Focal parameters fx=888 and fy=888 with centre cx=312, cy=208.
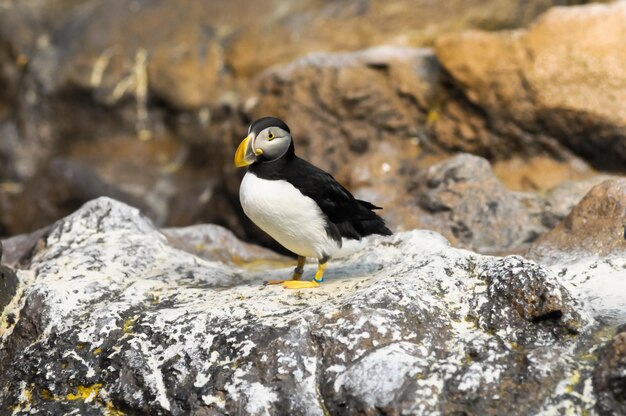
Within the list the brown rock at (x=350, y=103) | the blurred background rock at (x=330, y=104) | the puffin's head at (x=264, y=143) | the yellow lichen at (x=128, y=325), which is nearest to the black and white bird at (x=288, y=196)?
the puffin's head at (x=264, y=143)

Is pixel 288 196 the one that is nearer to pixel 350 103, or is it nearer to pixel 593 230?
pixel 593 230

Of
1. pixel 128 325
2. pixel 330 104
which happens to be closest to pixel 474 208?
pixel 330 104

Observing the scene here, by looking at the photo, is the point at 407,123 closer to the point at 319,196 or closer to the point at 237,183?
the point at 237,183

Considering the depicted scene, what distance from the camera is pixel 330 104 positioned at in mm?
9883

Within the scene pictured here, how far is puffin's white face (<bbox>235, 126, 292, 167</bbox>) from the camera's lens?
16.6ft

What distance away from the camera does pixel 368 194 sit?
895 centimetres

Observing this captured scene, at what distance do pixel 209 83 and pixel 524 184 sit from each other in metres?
5.40

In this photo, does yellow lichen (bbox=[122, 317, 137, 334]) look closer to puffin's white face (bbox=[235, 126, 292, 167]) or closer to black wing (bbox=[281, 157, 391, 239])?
puffin's white face (bbox=[235, 126, 292, 167])

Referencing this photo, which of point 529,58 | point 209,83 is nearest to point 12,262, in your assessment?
point 529,58

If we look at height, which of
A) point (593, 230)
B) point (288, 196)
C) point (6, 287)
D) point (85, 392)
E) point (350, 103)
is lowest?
point (593, 230)

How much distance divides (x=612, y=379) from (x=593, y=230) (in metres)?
2.08

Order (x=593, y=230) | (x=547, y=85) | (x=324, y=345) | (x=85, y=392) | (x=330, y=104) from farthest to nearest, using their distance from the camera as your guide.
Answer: (x=330, y=104)
(x=547, y=85)
(x=593, y=230)
(x=85, y=392)
(x=324, y=345)

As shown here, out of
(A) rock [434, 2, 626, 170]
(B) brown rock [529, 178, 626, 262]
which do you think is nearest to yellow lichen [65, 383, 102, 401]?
(B) brown rock [529, 178, 626, 262]

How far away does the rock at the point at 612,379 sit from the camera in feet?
12.6
